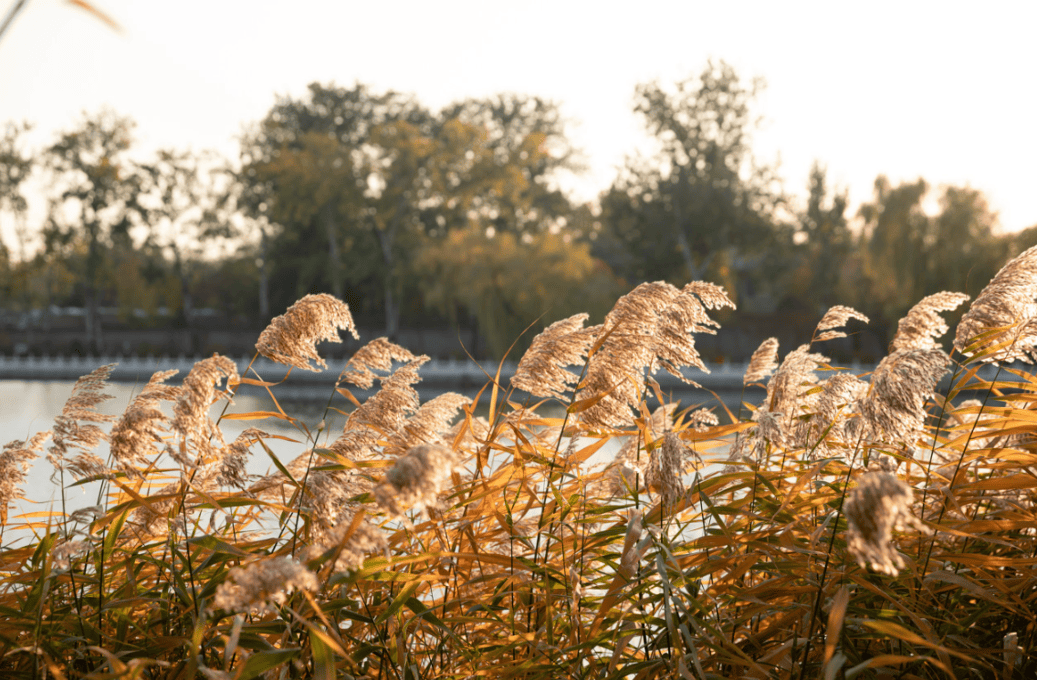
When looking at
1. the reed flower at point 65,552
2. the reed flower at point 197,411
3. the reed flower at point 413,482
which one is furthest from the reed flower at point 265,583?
the reed flower at point 65,552

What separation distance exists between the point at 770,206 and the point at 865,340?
920 centimetres

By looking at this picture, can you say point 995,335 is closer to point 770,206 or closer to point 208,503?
point 208,503

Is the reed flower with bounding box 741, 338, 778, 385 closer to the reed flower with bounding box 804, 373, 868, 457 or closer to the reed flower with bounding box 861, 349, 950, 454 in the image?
the reed flower with bounding box 804, 373, 868, 457

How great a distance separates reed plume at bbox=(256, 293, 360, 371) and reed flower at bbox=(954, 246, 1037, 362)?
1.33m

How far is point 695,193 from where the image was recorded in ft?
116

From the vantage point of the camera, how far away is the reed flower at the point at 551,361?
70.5 inches

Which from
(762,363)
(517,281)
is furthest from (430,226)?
(762,363)

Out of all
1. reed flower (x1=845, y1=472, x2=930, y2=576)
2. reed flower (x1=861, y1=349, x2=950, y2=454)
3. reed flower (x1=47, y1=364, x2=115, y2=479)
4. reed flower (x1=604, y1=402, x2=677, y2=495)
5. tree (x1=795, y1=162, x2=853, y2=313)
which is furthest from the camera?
tree (x1=795, y1=162, x2=853, y2=313)

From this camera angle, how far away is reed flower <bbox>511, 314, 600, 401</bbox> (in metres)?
1.79

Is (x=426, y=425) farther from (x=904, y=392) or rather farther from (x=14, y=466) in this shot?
(x=904, y=392)

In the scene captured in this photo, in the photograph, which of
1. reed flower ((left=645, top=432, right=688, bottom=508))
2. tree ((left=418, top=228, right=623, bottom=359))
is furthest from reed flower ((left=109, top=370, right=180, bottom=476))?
tree ((left=418, top=228, right=623, bottom=359))

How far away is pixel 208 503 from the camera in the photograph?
169 centimetres

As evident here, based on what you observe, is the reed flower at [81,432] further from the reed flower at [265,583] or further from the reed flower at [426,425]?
the reed flower at [265,583]

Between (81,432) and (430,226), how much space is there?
124 feet
